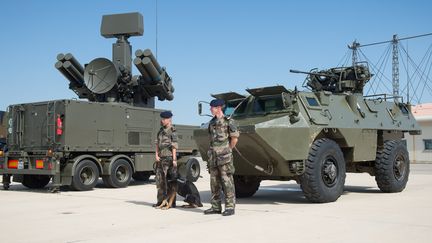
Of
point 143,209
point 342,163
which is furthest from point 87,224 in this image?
point 342,163

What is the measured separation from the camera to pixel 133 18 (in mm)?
17266

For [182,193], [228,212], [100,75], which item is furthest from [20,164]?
[228,212]

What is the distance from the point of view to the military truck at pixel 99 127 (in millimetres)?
12609

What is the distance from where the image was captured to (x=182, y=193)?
29.3 feet

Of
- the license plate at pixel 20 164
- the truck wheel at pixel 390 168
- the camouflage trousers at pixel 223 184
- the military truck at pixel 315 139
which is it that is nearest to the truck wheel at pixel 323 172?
the military truck at pixel 315 139

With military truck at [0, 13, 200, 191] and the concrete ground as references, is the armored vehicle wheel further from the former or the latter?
the concrete ground

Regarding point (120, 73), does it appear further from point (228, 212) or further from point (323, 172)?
point (228, 212)

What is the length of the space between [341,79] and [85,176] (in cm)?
669

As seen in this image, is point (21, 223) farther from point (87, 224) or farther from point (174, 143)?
point (174, 143)

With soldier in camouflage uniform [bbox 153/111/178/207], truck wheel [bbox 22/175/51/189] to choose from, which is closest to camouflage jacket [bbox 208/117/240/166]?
soldier in camouflage uniform [bbox 153/111/178/207]

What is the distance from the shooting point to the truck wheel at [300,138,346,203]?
8.93m

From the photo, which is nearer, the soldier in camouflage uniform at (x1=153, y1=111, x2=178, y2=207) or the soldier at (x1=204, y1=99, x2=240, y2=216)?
the soldier at (x1=204, y1=99, x2=240, y2=216)

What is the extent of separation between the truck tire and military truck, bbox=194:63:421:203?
13.9ft

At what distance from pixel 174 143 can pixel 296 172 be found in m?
2.11
